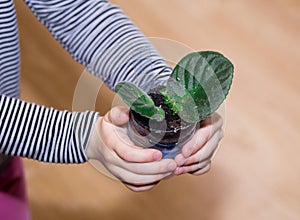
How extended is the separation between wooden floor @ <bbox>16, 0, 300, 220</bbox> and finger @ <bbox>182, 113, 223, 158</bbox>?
0.37 metres

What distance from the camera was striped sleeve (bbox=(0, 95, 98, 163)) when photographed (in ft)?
1.72

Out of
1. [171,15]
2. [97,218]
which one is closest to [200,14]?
[171,15]

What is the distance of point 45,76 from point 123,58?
59cm

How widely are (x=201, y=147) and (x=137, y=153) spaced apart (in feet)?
0.21

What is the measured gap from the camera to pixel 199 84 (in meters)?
0.43

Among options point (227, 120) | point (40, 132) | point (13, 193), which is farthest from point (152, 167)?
point (227, 120)

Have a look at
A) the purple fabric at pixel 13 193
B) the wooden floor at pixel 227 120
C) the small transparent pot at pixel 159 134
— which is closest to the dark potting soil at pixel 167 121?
the small transparent pot at pixel 159 134

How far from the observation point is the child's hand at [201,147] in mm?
484

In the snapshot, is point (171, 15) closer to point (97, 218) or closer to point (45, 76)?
point (45, 76)

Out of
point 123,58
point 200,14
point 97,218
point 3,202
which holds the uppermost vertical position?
point 123,58

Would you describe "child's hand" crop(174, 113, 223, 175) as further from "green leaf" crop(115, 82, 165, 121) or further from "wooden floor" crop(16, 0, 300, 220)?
"wooden floor" crop(16, 0, 300, 220)

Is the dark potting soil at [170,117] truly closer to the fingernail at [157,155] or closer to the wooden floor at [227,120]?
the fingernail at [157,155]

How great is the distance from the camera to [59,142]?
54cm

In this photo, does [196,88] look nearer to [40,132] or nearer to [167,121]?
[167,121]
